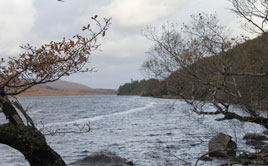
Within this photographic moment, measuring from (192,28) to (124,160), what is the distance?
31.1ft

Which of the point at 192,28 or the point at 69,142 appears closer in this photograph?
the point at 192,28

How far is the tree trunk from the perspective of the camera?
6.60 metres

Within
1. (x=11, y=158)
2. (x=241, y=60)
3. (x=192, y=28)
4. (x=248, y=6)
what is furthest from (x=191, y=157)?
(x=11, y=158)

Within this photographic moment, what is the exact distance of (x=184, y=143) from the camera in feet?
80.2

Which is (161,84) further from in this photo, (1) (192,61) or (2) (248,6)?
(2) (248,6)

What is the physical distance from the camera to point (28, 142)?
6.67 m

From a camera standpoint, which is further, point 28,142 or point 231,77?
point 231,77

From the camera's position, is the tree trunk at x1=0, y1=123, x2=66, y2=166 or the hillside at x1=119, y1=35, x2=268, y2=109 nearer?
the tree trunk at x1=0, y1=123, x2=66, y2=166

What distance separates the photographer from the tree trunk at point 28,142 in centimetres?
660

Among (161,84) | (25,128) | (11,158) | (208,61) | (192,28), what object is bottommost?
(11,158)

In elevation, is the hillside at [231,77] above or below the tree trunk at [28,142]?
above

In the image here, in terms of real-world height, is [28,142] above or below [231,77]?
below

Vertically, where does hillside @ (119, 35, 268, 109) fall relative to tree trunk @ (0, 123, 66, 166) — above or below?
above

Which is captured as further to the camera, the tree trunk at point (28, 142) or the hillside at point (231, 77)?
the hillside at point (231, 77)
